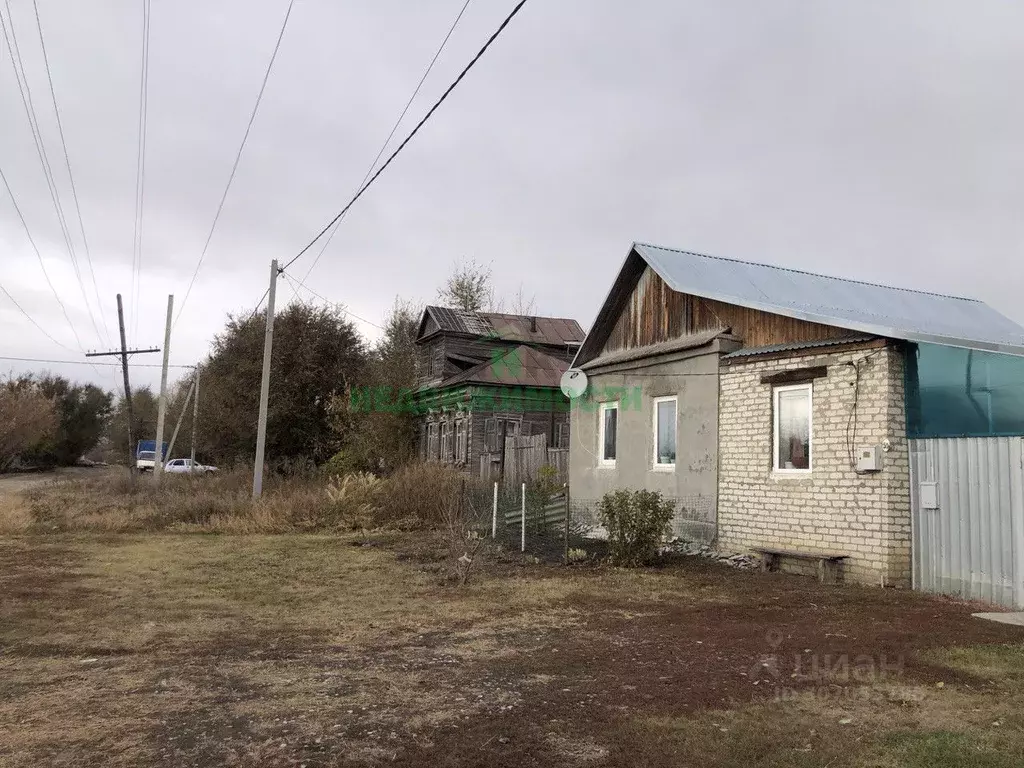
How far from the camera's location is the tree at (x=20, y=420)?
44.1m

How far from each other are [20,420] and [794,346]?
156 feet

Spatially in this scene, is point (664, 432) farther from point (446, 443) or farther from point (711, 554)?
point (446, 443)

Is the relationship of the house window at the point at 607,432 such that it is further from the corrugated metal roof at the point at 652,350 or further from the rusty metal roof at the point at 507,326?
the rusty metal roof at the point at 507,326

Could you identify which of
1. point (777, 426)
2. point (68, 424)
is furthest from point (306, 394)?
point (68, 424)

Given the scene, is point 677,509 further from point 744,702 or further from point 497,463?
point 497,463

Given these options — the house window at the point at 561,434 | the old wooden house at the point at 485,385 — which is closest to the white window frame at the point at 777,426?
the old wooden house at the point at 485,385

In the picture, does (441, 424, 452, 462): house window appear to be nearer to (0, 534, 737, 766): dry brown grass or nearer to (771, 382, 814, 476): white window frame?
(0, 534, 737, 766): dry brown grass

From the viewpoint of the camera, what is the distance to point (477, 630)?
24.3 ft

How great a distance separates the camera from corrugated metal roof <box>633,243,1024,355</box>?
13.6 m

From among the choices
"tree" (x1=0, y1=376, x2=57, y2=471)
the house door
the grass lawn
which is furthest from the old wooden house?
"tree" (x1=0, y1=376, x2=57, y2=471)

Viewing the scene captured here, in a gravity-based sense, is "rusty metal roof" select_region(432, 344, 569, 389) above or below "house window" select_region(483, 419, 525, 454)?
above

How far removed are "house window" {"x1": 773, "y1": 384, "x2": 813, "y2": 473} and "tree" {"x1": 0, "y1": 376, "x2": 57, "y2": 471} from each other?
44.7 m

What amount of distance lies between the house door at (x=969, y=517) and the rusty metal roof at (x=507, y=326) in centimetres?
2224

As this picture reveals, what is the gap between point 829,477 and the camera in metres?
10.3
